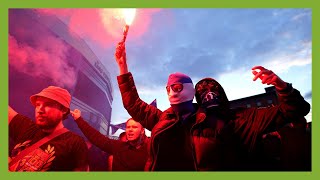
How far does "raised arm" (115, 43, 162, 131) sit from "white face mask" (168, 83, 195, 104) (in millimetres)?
437

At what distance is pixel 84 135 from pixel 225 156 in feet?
9.32

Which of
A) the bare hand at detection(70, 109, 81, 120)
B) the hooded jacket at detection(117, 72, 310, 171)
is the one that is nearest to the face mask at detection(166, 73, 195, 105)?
the hooded jacket at detection(117, 72, 310, 171)

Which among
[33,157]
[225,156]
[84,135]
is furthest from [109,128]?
[225,156]

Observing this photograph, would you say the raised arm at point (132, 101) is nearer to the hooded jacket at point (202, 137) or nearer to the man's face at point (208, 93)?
the hooded jacket at point (202, 137)

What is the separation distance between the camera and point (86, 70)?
7.06 meters

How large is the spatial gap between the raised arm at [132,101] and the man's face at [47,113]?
1.47m

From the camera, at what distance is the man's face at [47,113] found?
6117 millimetres

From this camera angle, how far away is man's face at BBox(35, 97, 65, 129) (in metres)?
6.12

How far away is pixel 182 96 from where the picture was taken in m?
5.75

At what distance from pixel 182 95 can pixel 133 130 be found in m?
1.30

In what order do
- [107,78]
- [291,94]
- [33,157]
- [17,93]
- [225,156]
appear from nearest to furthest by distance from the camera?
[291,94] → [225,156] → [33,157] → [17,93] → [107,78]

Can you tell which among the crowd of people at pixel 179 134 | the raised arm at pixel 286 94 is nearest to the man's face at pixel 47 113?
the crowd of people at pixel 179 134

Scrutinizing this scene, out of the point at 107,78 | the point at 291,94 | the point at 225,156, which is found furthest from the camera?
the point at 107,78

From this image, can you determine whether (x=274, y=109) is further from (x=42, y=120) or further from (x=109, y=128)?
(x=42, y=120)
